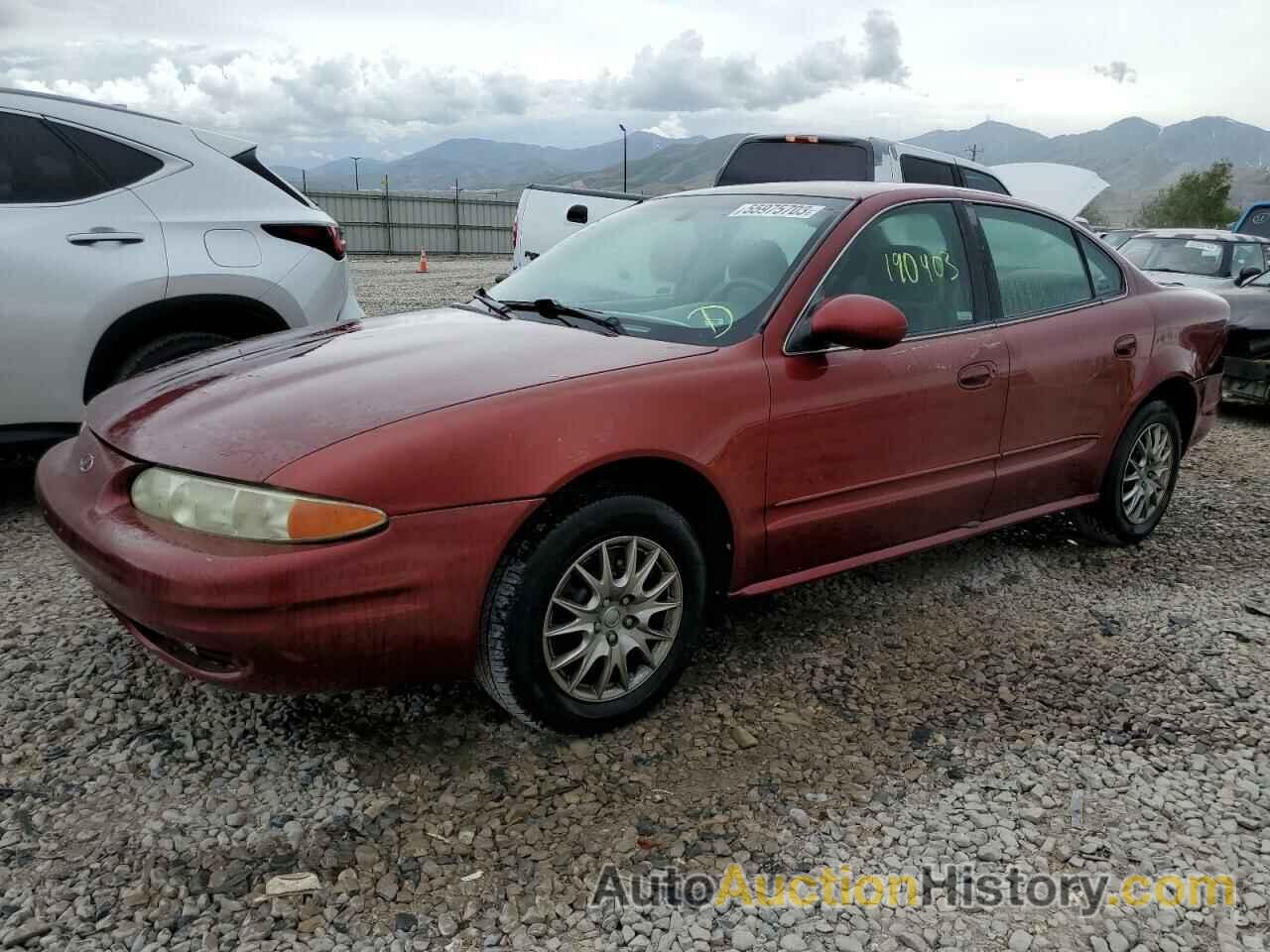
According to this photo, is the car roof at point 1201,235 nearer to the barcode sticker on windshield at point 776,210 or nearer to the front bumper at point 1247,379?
the front bumper at point 1247,379

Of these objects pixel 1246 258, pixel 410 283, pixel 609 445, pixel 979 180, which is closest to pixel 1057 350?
pixel 609 445

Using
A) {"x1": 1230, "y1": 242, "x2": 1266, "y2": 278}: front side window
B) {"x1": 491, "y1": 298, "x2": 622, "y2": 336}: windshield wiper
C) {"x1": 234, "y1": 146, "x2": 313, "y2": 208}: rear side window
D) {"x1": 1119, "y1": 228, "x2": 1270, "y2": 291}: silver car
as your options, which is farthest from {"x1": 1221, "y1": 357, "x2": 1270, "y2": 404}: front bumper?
{"x1": 234, "y1": 146, "x2": 313, "y2": 208}: rear side window

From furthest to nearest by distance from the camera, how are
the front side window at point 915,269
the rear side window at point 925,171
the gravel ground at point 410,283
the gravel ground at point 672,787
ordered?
1. the gravel ground at point 410,283
2. the rear side window at point 925,171
3. the front side window at point 915,269
4. the gravel ground at point 672,787

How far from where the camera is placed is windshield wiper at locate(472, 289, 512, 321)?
3.33m

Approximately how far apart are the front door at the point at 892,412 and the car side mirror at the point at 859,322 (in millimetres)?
110

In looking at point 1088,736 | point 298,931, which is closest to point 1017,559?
point 1088,736

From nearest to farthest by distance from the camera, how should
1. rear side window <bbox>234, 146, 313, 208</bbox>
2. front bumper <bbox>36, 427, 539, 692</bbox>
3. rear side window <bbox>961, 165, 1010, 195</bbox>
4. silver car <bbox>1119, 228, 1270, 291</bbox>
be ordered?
front bumper <bbox>36, 427, 539, 692</bbox> < rear side window <bbox>234, 146, 313, 208</bbox> < rear side window <bbox>961, 165, 1010, 195</bbox> < silver car <bbox>1119, 228, 1270, 291</bbox>

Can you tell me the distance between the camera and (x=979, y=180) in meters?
8.86

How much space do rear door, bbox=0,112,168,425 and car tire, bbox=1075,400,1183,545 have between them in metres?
4.15

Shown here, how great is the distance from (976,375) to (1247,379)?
17.3ft

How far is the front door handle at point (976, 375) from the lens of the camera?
11.1 feet

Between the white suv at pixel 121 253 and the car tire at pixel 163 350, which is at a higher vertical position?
the white suv at pixel 121 253

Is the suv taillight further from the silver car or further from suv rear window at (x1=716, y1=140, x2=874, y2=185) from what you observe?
the silver car

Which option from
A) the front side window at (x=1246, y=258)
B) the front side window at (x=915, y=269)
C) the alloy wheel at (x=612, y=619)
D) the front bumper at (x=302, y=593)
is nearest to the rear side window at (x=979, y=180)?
the front side window at (x=1246, y=258)
